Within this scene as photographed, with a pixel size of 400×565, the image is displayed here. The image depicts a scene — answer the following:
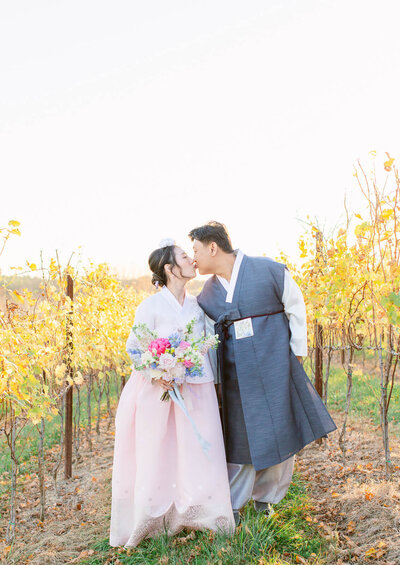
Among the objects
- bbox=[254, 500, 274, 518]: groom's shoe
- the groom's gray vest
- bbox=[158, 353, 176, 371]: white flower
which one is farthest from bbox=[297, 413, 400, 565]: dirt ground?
bbox=[158, 353, 176, 371]: white flower

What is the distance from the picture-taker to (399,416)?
6027 millimetres

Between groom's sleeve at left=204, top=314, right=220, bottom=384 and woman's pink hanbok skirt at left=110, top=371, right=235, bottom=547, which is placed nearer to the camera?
woman's pink hanbok skirt at left=110, top=371, right=235, bottom=547

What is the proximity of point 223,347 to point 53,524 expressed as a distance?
2074mm

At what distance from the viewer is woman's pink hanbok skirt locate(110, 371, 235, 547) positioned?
281 cm

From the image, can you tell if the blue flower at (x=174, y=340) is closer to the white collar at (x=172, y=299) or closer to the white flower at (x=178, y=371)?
the white flower at (x=178, y=371)

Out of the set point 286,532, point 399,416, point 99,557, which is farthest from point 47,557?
point 399,416

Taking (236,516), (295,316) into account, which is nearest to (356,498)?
(236,516)

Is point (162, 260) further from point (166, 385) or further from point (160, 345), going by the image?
point (166, 385)

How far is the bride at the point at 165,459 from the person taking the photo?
281 cm

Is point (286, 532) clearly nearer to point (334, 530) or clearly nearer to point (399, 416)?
point (334, 530)

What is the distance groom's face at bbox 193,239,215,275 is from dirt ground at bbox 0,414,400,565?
1762 mm

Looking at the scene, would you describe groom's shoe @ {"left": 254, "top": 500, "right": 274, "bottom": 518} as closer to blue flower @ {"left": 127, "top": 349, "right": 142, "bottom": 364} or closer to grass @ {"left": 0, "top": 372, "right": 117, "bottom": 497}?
blue flower @ {"left": 127, "top": 349, "right": 142, "bottom": 364}

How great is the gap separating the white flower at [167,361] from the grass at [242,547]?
100 cm

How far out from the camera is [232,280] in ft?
10.2
